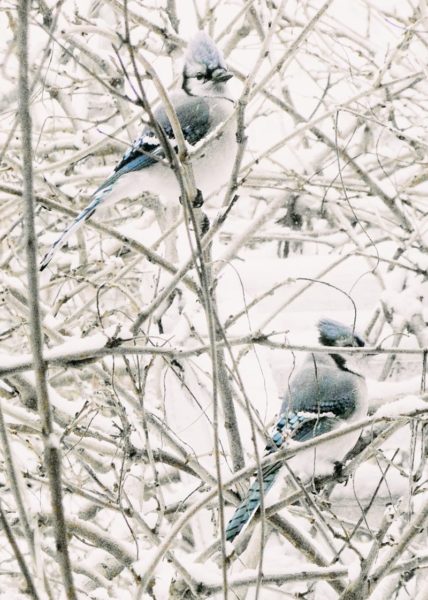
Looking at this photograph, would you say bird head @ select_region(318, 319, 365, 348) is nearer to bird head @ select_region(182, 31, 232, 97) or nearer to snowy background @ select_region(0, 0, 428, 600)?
snowy background @ select_region(0, 0, 428, 600)

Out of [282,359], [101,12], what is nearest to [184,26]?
[101,12]

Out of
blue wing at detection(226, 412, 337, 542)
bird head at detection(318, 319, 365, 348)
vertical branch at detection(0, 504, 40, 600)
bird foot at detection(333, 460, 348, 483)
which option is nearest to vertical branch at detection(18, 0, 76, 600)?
vertical branch at detection(0, 504, 40, 600)

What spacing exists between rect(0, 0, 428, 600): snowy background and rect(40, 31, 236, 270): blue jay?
0.14 metres

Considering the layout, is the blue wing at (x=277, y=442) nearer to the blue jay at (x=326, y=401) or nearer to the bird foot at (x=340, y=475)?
the blue jay at (x=326, y=401)

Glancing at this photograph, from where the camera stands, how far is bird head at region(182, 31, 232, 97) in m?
3.74

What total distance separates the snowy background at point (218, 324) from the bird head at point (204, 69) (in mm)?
126

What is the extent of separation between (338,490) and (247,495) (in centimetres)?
188

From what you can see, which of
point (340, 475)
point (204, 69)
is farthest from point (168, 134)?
point (340, 475)

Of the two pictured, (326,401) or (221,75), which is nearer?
(221,75)

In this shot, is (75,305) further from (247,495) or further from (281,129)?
(247,495)

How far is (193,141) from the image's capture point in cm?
391

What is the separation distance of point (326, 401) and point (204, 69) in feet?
5.32

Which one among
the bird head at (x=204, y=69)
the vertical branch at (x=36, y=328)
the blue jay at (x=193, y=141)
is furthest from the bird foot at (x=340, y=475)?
the vertical branch at (x=36, y=328)

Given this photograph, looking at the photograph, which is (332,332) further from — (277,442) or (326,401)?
(277,442)
